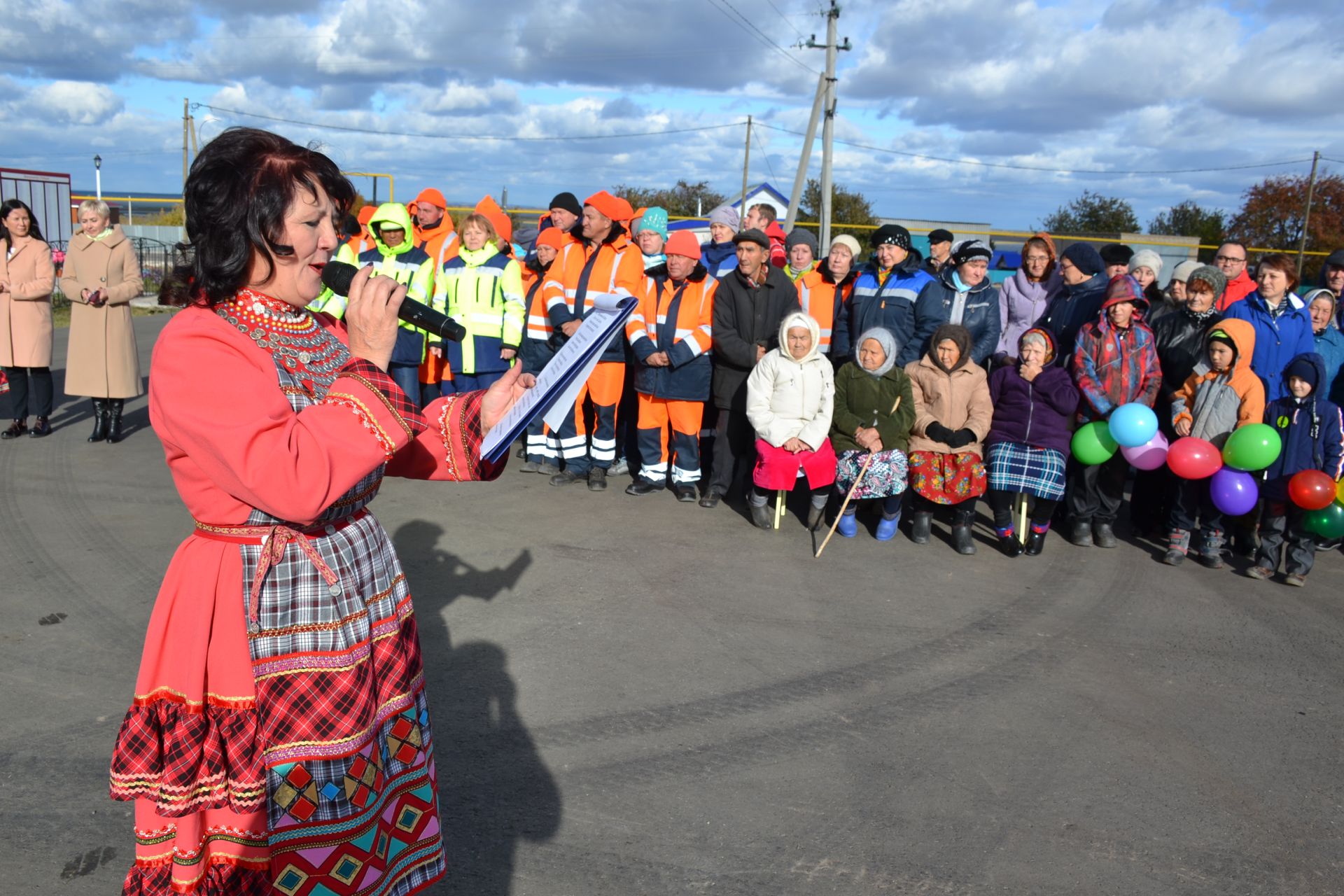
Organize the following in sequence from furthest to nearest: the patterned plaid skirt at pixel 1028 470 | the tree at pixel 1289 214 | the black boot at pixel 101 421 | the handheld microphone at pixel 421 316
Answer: the tree at pixel 1289 214 → the black boot at pixel 101 421 → the patterned plaid skirt at pixel 1028 470 → the handheld microphone at pixel 421 316

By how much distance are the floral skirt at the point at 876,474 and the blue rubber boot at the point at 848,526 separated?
0.14 m

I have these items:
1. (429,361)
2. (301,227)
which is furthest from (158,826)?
(429,361)

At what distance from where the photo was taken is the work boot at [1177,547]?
22.0 feet

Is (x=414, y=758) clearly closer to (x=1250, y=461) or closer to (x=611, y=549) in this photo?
(x=611, y=549)

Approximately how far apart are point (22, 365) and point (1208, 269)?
366 inches

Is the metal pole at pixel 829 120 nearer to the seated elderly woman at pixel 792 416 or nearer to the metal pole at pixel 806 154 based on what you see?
the metal pole at pixel 806 154

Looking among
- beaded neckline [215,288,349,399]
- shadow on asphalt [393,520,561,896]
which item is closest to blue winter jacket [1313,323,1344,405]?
shadow on asphalt [393,520,561,896]

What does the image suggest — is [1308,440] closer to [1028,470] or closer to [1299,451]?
[1299,451]

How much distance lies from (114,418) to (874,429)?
6386mm

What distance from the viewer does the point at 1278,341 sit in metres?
6.65

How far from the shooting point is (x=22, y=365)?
830cm

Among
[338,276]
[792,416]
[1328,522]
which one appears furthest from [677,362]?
[338,276]

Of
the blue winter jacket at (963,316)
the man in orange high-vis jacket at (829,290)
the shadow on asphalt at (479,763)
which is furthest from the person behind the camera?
the man in orange high-vis jacket at (829,290)

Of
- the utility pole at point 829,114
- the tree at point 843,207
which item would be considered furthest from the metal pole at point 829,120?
the tree at point 843,207
